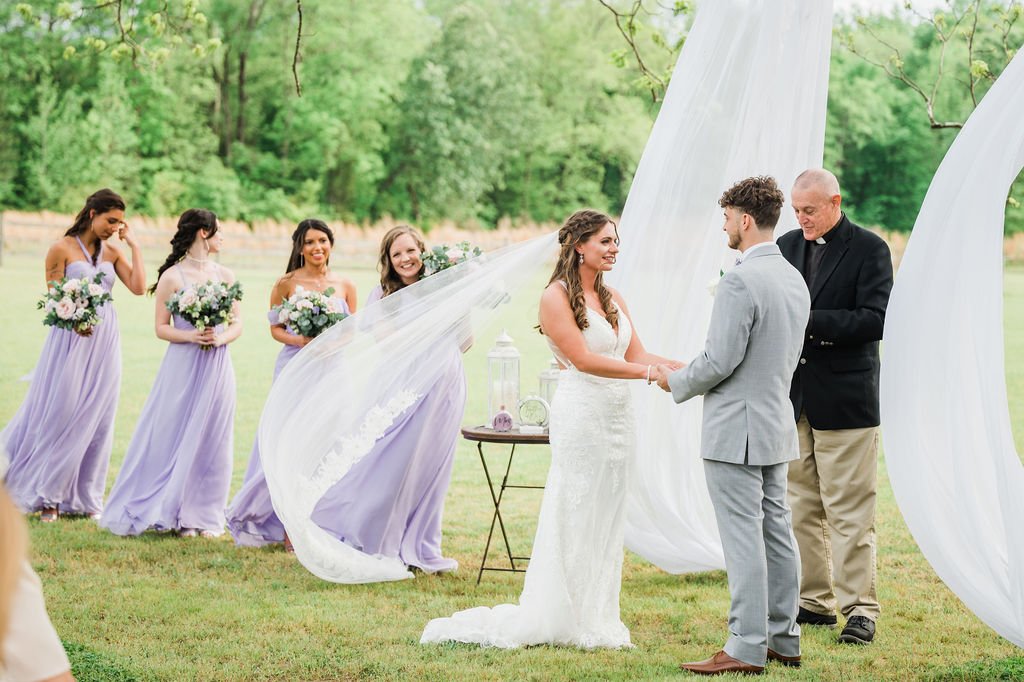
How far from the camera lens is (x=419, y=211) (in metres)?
37.4

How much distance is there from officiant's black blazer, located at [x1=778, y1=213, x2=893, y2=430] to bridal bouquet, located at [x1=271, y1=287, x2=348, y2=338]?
9.40 feet

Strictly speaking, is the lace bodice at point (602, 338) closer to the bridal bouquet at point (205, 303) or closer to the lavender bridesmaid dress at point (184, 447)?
the bridal bouquet at point (205, 303)

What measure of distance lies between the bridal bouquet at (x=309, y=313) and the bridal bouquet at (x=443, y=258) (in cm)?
65

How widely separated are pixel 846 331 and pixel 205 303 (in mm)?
4016

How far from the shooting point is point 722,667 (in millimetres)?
4496

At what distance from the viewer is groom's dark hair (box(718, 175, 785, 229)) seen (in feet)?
14.3

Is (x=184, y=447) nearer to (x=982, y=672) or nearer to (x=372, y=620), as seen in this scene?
(x=372, y=620)

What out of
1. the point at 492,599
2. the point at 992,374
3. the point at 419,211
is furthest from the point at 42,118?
the point at 992,374

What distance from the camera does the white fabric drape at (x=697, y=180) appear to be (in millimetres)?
5715

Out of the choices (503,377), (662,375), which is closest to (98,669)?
(503,377)

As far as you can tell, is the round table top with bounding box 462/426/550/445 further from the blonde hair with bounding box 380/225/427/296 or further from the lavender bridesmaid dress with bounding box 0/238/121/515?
the lavender bridesmaid dress with bounding box 0/238/121/515

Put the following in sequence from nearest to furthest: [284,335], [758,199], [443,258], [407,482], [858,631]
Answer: [758,199] → [858,631] → [407,482] → [443,258] → [284,335]

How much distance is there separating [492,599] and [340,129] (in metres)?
30.5

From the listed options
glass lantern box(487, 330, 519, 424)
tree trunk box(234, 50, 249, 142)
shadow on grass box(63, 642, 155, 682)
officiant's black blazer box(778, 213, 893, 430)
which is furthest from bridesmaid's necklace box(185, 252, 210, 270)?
tree trunk box(234, 50, 249, 142)
